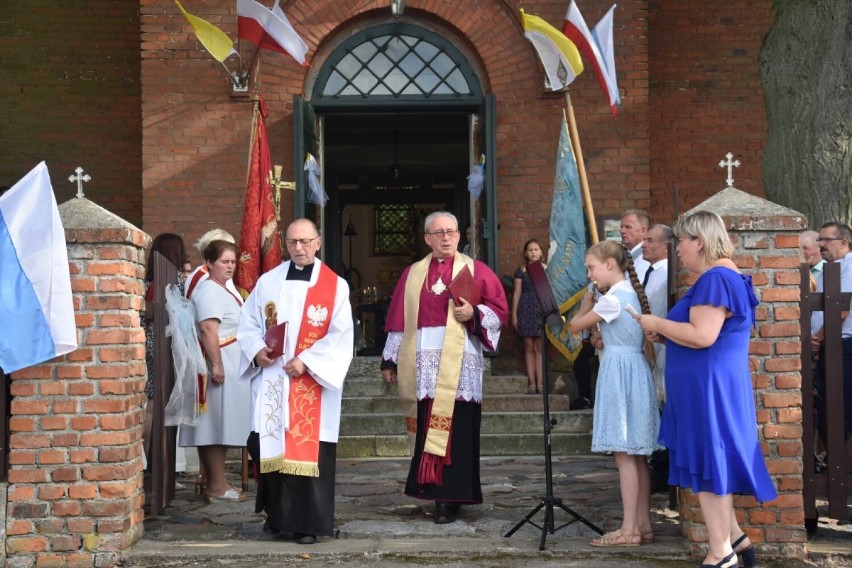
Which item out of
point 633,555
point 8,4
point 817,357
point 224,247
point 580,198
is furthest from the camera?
point 8,4

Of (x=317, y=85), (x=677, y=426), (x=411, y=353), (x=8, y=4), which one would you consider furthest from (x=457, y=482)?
(x=8, y=4)

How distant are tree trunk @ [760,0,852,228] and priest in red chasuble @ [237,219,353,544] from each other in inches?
169

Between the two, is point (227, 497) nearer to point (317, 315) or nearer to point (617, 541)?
point (317, 315)

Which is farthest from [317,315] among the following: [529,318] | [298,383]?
[529,318]

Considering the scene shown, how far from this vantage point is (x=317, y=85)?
11703 millimetres

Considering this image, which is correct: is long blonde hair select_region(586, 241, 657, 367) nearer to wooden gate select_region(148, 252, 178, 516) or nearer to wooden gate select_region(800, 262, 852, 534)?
wooden gate select_region(800, 262, 852, 534)

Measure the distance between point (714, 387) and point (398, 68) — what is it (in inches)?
286

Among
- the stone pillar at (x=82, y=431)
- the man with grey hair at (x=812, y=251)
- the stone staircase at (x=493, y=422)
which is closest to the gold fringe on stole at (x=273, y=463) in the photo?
the stone pillar at (x=82, y=431)

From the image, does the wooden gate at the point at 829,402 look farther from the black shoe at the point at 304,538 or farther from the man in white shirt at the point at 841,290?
the black shoe at the point at 304,538

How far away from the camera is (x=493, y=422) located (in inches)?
383

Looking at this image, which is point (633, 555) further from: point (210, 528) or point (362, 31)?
point (362, 31)

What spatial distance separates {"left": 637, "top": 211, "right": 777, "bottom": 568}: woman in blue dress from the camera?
5.21m

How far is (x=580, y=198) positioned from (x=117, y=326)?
580 centimetres

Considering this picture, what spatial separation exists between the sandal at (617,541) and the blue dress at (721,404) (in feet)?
2.30
